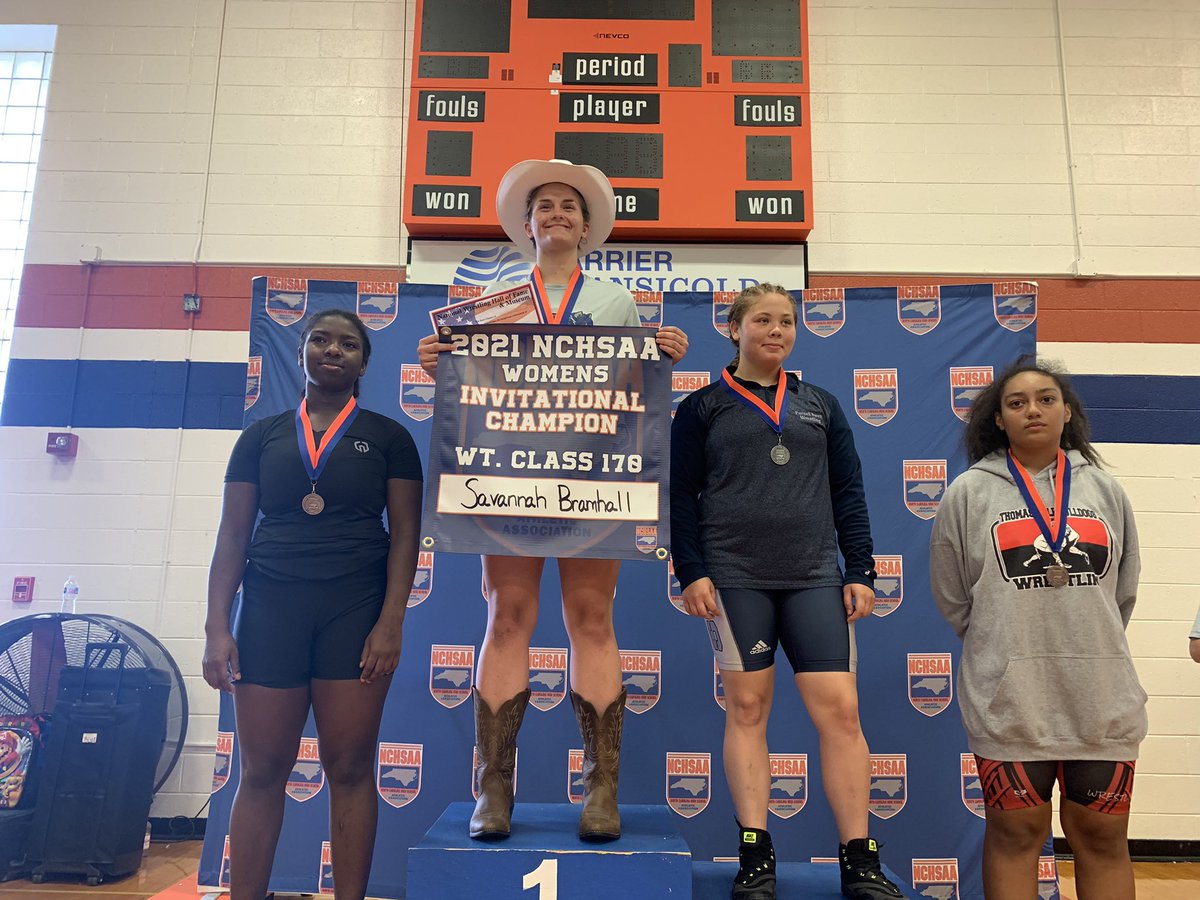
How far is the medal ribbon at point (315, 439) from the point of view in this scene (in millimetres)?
2088

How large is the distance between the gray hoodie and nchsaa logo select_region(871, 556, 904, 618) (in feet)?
3.28

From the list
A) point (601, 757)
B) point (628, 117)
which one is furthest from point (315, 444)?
point (628, 117)

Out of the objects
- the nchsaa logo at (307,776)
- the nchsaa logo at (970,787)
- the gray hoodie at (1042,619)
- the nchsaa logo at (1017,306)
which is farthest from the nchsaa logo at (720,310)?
the nchsaa logo at (307,776)

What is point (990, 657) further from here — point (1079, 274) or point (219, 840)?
point (1079, 274)

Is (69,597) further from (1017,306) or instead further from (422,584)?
(1017,306)

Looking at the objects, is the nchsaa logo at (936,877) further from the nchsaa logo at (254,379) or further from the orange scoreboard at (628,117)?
the nchsaa logo at (254,379)

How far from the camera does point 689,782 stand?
3.07 m

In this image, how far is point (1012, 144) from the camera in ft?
14.3

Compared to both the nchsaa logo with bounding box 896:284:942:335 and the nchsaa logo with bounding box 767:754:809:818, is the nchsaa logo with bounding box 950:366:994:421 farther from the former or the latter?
the nchsaa logo with bounding box 767:754:809:818

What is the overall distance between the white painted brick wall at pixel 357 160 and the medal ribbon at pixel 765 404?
92.2 inches

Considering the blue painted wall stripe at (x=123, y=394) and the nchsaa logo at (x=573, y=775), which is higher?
the blue painted wall stripe at (x=123, y=394)

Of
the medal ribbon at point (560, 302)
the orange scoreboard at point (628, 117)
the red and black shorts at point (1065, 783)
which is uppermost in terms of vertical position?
the orange scoreboard at point (628, 117)

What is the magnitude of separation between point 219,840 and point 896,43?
194 inches

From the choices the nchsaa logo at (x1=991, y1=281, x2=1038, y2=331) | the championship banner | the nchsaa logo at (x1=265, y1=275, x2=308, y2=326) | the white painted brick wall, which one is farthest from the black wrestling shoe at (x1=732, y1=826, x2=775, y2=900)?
the white painted brick wall
